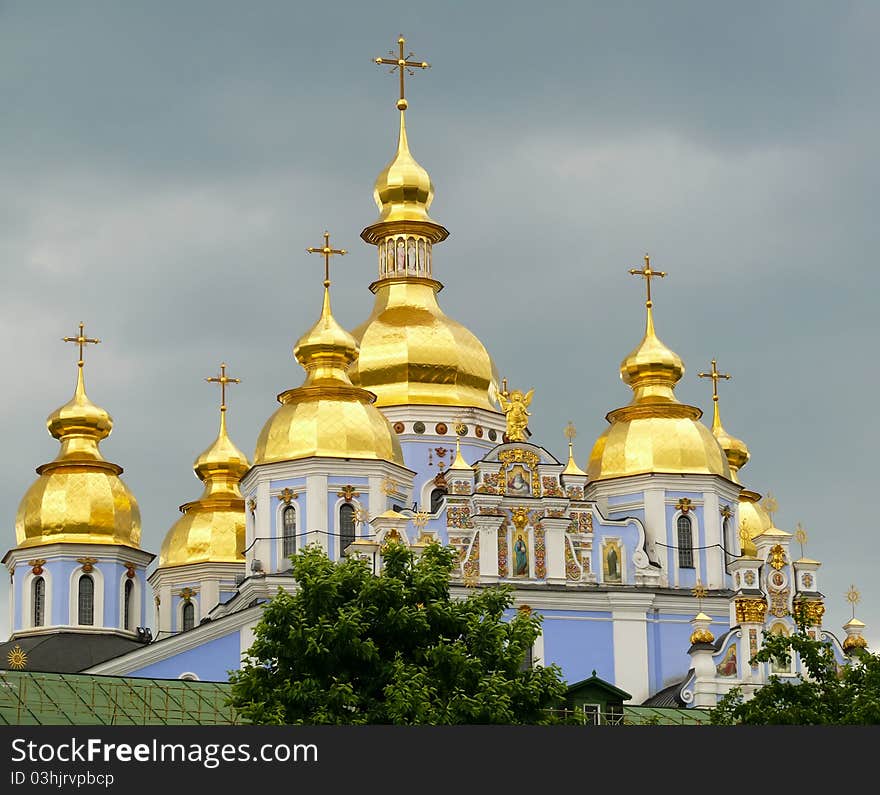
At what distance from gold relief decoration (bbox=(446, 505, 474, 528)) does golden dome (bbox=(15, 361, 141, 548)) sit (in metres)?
12.8

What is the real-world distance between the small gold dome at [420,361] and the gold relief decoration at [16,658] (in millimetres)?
11513

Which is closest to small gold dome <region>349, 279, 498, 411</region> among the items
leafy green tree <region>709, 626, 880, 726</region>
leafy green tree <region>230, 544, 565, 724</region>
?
leafy green tree <region>709, 626, 880, 726</region>

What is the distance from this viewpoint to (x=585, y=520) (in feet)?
199

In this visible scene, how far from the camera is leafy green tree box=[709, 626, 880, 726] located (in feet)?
135

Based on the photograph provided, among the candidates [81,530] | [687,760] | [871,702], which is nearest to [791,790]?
[687,760]

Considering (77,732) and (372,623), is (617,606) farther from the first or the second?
(77,732)

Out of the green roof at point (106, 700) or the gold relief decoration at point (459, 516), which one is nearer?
the green roof at point (106, 700)

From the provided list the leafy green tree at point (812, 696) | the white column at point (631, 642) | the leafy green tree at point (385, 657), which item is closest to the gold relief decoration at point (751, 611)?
the white column at point (631, 642)

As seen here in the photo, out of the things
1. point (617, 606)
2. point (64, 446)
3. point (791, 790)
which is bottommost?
point (791, 790)

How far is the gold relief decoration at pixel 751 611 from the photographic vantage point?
57.2m

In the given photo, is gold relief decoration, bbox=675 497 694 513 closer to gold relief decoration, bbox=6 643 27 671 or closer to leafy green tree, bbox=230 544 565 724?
gold relief decoration, bbox=6 643 27 671

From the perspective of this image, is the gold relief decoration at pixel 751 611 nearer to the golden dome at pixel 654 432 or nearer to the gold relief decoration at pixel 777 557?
the gold relief decoration at pixel 777 557

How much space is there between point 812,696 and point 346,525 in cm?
2031

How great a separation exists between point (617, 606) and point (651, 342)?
336 inches
